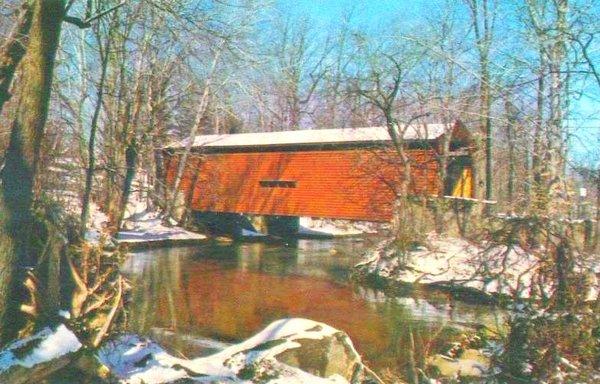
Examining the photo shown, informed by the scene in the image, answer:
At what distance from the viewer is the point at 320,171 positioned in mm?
18203

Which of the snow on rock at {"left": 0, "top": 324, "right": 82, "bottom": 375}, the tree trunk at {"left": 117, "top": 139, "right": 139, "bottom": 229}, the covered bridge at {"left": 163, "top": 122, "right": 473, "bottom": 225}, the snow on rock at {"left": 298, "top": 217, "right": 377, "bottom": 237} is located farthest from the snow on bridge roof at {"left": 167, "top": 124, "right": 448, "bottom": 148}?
the snow on rock at {"left": 0, "top": 324, "right": 82, "bottom": 375}

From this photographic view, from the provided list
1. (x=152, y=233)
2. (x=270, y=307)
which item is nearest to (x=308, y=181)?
(x=152, y=233)

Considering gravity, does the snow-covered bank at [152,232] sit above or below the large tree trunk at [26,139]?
below

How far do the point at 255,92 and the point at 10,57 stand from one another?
13734mm

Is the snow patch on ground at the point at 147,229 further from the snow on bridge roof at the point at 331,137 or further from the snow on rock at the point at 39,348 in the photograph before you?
the snow on rock at the point at 39,348

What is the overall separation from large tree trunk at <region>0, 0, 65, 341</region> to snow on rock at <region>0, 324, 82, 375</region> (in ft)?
0.95

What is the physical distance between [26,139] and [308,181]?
1473 centimetres

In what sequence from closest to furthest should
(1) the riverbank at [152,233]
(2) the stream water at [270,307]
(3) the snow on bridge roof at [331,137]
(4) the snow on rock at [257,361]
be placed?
1. (4) the snow on rock at [257,361]
2. (2) the stream water at [270,307]
3. (3) the snow on bridge roof at [331,137]
4. (1) the riverbank at [152,233]

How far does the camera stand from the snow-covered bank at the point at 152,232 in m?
19.5

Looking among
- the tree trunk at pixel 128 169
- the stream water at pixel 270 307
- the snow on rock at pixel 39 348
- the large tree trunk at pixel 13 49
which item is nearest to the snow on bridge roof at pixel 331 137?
the tree trunk at pixel 128 169

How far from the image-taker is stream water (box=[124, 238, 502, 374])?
7156 millimetres

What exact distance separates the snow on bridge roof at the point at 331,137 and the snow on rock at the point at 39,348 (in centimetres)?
1411

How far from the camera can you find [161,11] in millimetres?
5473

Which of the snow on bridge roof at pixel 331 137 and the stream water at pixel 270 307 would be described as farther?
the snow on bridge roof at pixel 331 137
